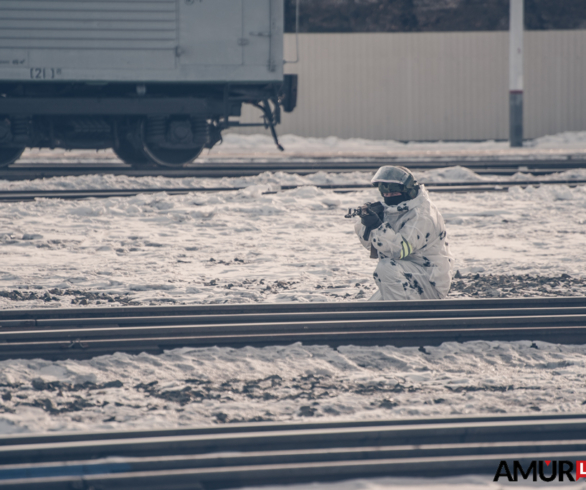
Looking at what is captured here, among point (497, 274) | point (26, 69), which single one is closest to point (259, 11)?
point (26, 69)

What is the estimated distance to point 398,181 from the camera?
5523mm

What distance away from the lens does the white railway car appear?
12.1 meters

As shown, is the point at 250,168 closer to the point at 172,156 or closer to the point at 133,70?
the point at 172,156

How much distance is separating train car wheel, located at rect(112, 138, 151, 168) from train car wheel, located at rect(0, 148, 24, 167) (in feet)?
5.50

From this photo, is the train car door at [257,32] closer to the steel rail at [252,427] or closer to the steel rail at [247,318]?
the steel rail at [247,318]

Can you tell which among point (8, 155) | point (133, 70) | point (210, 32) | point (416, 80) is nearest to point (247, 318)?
point (133, 70)

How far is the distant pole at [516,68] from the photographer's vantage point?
18.7m

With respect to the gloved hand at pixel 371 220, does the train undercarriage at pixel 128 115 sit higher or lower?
higher

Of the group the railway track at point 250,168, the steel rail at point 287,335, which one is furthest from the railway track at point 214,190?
the steel rail at point 287,335

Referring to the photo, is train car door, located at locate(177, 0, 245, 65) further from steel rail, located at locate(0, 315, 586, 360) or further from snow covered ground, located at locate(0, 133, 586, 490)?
steel rail, located at locate(0, 315, 586, 360)

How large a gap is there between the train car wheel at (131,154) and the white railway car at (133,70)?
2.2 inches

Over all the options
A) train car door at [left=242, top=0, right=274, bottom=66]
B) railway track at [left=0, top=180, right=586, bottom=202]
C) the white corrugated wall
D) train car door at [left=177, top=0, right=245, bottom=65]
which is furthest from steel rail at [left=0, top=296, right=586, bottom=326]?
the white corrugated wall

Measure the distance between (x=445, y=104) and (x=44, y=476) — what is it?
20.4 meters

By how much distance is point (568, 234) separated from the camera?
9.35 metres
